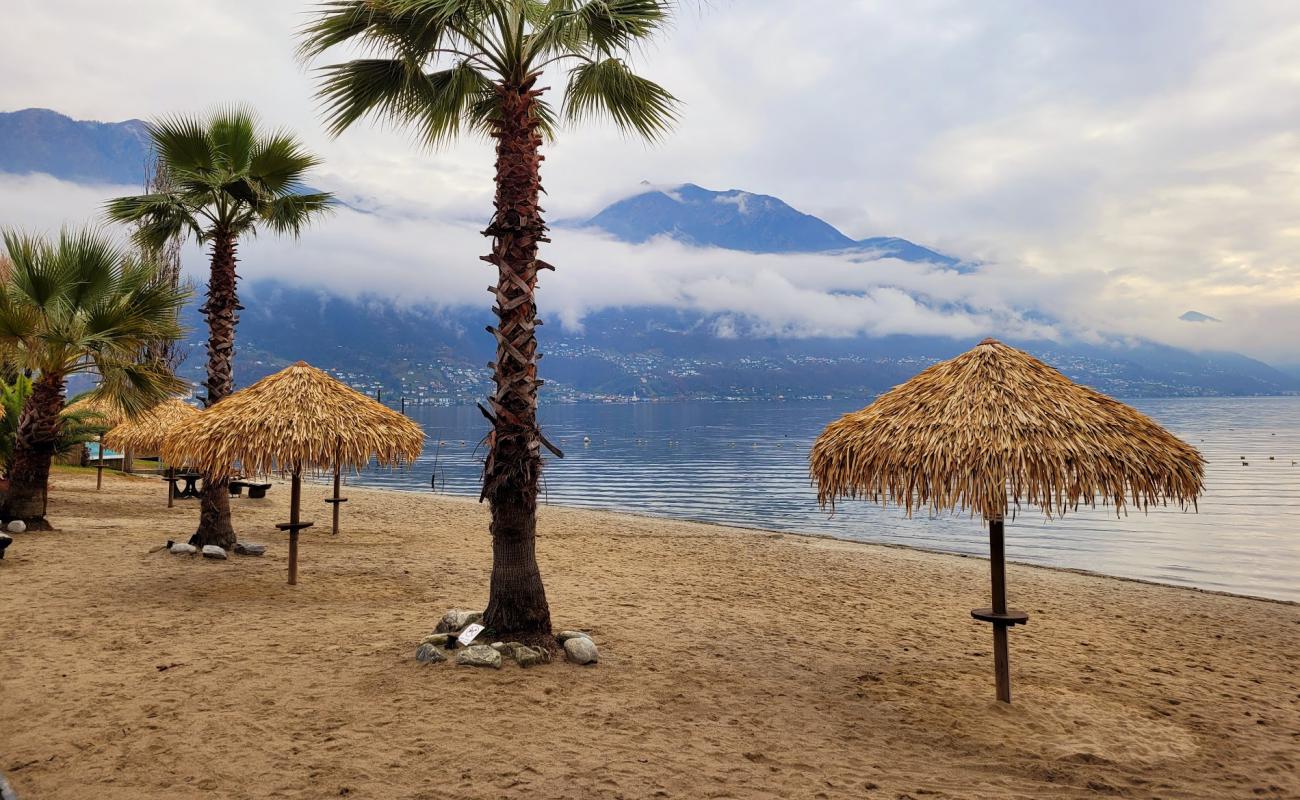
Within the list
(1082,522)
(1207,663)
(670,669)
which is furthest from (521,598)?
(1082,522)

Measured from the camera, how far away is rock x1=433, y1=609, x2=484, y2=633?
831 cm

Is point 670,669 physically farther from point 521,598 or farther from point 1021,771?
point 1021,771

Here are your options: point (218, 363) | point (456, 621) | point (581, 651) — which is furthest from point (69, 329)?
point (581, 651)

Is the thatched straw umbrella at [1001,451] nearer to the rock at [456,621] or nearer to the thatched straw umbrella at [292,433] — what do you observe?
the rock at [456,621]

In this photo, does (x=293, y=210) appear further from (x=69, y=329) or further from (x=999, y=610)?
(x=999, y=610)

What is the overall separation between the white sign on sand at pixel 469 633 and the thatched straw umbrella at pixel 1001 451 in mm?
3603

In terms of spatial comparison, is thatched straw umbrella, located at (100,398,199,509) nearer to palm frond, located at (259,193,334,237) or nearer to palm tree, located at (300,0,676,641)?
palm frond, located at (259,193,334,237)

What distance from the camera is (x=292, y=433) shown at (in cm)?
1027

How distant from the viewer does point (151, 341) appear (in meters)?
14.4

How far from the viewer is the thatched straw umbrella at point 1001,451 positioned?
6336 mm

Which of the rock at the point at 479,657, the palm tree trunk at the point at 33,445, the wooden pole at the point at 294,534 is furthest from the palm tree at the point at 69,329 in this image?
the rock at the point at 479,657

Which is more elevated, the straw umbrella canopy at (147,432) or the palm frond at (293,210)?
the palm frond at (293,210)

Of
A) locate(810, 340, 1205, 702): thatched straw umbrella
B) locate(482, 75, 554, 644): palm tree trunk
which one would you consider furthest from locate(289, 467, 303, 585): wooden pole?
locate(810, 340, 1205, 702): thatched straw umbrella

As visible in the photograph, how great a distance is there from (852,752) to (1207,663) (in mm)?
6023
